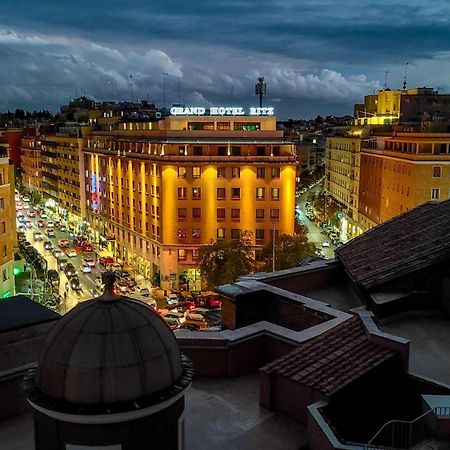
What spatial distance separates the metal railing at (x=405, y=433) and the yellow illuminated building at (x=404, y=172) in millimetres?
67748

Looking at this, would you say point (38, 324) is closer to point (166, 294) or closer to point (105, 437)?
point (105, 437)

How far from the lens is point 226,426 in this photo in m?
14.0

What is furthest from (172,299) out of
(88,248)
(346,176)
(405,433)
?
(405,433)

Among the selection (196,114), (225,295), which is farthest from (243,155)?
(225,295)

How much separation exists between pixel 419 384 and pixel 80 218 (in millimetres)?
117913

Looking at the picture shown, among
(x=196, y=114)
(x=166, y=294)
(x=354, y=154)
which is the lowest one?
(x=166, y=294)

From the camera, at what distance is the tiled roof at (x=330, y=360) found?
1398 centimetres

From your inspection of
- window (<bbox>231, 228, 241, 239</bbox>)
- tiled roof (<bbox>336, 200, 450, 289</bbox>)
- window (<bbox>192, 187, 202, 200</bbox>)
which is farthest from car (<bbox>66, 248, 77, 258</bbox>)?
tiled roof (<bbox>336, 200, 450, 289</bbox>)

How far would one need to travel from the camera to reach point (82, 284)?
83.6 m

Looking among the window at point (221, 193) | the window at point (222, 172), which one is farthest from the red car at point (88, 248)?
the window at point (222, 172)

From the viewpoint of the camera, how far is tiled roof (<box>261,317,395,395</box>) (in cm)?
1398

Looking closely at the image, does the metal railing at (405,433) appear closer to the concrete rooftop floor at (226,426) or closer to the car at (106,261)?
the concrete rooftop floor at (226,426)

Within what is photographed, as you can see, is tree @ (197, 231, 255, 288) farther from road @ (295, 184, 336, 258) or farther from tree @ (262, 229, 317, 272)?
road @ (295, 184, 336, 258)

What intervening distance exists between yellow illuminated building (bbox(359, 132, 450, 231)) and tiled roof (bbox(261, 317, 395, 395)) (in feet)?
212
